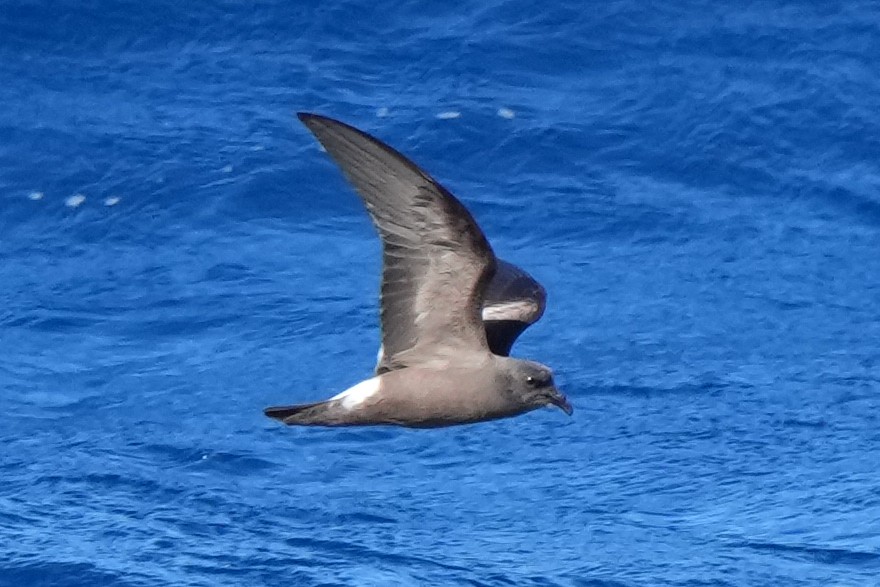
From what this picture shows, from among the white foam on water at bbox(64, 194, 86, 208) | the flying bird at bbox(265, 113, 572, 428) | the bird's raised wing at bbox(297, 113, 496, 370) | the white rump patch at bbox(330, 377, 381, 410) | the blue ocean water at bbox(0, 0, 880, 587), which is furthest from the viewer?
the white foam on water at bbox(64, 194, 86, 208)

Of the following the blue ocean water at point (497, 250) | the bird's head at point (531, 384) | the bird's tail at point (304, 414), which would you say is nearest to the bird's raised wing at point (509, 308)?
the bird's head at point (531, 384)

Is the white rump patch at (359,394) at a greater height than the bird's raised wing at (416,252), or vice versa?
the bird's raised wing at (416,252)

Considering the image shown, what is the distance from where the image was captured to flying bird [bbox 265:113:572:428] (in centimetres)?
584

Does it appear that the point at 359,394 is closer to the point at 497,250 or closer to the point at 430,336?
the point at 430,336

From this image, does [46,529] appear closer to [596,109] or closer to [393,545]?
[393,545]

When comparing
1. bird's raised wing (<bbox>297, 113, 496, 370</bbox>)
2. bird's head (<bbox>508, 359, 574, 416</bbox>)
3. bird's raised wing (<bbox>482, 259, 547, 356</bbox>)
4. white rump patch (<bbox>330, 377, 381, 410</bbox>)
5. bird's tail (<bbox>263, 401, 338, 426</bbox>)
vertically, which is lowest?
bird's tail (<bbox>263, 401, 338, 426</bbox>)

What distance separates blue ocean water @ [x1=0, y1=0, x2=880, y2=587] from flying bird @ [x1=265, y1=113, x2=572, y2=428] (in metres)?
2.89

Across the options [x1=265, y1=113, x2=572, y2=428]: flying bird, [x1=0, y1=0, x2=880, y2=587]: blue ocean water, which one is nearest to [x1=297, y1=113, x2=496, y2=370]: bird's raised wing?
[x1=265, y1=113, x2=572, y2=428]: flying bird

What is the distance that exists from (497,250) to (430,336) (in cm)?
579

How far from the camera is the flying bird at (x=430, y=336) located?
584 centimetres

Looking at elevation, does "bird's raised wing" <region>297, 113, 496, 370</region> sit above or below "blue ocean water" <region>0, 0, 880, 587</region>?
below

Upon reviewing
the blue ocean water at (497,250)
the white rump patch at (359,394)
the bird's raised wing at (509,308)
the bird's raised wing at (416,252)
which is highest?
the blue ocean water at (497,250)

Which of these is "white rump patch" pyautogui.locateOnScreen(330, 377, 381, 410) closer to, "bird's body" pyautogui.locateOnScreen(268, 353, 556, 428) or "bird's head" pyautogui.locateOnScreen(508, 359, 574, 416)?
"bird's body" pyautogui.locateOnScreen(268, 353, 556, 428)

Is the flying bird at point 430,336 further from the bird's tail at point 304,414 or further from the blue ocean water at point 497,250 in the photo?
the blue ocean water at point 497,250
